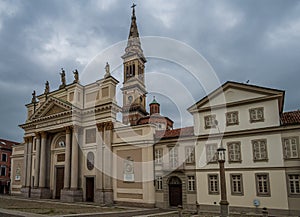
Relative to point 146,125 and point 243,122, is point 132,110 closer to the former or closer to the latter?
point 146,125

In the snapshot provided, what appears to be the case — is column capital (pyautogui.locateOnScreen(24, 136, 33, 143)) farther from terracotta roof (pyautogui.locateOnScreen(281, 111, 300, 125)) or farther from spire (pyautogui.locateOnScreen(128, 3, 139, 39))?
spire (pyautogui.locateOnScreen(128, 3, 139, 39))

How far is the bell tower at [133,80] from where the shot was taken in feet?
188

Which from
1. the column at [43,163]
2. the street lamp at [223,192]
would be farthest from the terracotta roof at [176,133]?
the column at [43,163]

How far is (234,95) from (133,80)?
38706 mm

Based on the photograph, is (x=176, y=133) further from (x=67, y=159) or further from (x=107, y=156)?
(x=67, y=159)

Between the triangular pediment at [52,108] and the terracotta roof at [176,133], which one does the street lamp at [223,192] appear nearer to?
the terracotta roof at [176,133]

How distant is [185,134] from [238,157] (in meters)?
5.41

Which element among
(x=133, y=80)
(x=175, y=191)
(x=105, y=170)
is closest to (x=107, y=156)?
(x=105, y=170)

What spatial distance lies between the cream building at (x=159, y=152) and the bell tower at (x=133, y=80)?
22.9 m

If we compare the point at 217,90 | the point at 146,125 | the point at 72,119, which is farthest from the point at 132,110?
the point at 217,90

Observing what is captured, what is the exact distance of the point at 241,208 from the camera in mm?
20672

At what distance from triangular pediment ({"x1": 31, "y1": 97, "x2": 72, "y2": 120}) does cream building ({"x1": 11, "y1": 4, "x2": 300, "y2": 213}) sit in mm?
137

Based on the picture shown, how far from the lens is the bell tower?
5738cm

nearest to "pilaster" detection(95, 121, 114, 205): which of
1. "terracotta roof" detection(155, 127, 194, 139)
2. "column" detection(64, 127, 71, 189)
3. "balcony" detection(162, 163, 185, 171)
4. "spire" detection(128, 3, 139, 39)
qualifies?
"column" detection(64, 127, 71, 189)
